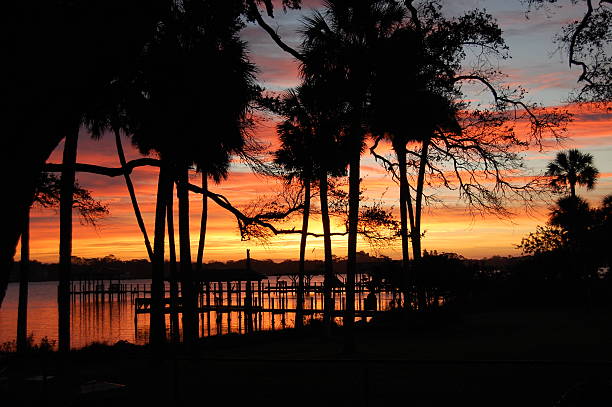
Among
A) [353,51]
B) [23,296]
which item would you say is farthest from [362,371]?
[23,296]

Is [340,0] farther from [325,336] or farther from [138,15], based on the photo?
[138,15]

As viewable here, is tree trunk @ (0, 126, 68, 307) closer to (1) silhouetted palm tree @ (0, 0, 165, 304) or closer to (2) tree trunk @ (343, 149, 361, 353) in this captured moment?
(1) silhouetted palm tree @ (0, 0, 165, 304)

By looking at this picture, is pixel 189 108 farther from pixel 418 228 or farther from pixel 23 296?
pixel 418 228

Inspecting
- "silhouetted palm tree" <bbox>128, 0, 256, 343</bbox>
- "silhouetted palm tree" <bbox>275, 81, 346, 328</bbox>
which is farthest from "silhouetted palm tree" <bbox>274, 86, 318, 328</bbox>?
"silhouetted palm tree" <bbox>128, 0, 256, 343</bbox>

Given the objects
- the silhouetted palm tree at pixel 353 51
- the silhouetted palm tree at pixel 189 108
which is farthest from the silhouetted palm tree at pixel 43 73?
the silhouetted palm tree at pixel 353 51

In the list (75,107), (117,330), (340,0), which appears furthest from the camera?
(117,330)

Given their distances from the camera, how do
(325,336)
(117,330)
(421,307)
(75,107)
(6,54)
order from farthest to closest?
(117,330)
(421,307)
(325,336)
(75,107)
(6,54)

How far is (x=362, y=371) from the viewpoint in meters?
7.57

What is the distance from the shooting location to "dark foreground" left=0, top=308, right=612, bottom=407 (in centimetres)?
951

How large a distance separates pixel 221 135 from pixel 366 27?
202 inches

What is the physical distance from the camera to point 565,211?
154ft

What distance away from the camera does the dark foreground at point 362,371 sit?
374 inches

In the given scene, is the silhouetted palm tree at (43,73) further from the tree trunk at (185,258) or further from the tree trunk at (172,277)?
the tree trunk at (172,277)

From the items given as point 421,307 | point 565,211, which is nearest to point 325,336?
point 421,307
